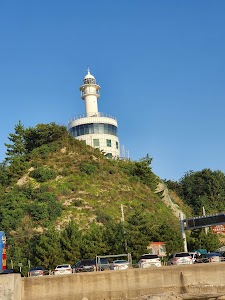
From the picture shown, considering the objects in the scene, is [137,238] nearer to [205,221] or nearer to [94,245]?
[94,245]

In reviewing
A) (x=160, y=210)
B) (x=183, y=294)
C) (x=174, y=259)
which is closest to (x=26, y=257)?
(x=174, y=259)

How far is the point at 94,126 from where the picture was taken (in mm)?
90312

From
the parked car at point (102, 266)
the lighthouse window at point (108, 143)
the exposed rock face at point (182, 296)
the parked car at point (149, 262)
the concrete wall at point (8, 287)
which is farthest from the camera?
the lighthouse window at point (108, 143)

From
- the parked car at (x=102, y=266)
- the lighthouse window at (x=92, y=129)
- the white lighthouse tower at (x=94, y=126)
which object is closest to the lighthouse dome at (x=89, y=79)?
the white lighthouse tower at (x=94, y=126)

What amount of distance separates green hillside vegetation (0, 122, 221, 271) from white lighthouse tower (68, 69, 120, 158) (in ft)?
21.3

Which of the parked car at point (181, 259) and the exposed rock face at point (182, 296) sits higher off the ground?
the parked car at point (181, 259)

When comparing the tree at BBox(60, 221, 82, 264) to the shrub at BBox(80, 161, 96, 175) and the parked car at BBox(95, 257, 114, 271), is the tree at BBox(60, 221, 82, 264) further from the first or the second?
the shrub at BBox(80, 161, 96, 175)

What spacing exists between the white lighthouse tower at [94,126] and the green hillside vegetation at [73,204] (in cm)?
649

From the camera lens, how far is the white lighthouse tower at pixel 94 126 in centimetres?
9044

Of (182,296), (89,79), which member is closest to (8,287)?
(182,296)

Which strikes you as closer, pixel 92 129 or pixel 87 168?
pixel 87 168

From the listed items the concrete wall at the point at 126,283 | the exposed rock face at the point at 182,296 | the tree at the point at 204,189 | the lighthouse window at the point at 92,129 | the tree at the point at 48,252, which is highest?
the lighthouse window at the point at 92,129

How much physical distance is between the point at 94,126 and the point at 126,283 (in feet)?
238

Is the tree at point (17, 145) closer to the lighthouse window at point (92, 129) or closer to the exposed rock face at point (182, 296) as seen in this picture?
the lighthouse window at point (92, 129)
